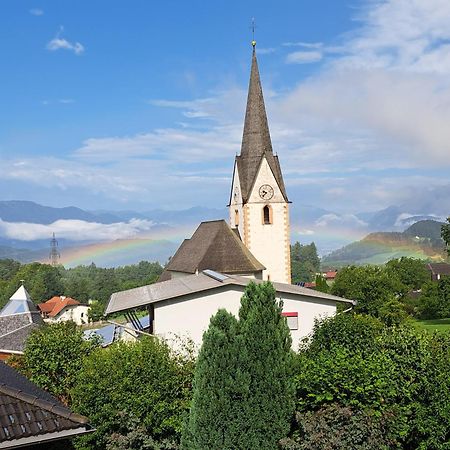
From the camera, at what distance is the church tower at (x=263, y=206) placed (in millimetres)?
39250

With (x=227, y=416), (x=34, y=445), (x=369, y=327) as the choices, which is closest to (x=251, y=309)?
(x=227, y=416)

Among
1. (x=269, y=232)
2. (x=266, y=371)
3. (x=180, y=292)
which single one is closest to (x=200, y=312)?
(x=180, y=292)

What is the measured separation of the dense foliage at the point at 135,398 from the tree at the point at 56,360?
3.30 metres

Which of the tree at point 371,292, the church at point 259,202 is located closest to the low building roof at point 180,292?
the church at point 259,202

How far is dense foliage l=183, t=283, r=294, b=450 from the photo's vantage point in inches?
467

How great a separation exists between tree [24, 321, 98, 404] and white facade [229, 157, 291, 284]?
21.0 meters

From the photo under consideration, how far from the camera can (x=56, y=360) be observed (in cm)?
1867

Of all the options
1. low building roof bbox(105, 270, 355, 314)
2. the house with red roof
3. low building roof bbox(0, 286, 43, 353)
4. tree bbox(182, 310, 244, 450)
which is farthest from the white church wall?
the house with red roof

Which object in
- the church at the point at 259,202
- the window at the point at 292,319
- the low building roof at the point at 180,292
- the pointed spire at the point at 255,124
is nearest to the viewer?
the low building roof at the point at 180,292

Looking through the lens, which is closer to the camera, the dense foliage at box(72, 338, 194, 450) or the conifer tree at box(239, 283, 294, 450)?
the conifer tree at box(239, 283, 294, 450)

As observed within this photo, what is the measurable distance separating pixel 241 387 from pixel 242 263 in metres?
21.3

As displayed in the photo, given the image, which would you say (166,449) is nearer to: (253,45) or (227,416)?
(227,416)

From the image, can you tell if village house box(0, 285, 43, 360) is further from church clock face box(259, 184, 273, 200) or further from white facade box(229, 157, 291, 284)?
church clock face box(259, 184, 273, 200)

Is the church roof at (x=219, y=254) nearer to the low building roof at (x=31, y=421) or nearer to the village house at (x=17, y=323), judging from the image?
the village house at (x=17, y=323)
